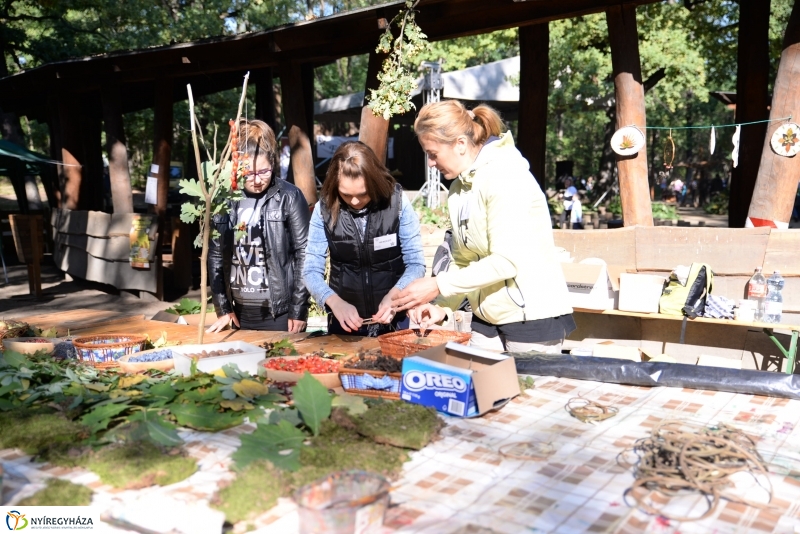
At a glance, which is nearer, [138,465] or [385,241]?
[138,465]

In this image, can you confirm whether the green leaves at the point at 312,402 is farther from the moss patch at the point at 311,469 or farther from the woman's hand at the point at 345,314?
the woman's hand at the point at 345,314

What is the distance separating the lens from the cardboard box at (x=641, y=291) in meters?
5.10

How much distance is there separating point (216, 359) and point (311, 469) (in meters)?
1.02

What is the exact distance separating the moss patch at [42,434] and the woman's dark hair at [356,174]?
1595mm

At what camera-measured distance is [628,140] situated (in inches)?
231

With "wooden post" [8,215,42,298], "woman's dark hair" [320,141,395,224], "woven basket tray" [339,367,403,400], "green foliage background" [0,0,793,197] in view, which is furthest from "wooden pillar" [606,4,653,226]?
"wooden post" [8,215,42,298]

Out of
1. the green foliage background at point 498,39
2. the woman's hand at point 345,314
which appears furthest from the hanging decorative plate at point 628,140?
the green foliage background at point 498,39

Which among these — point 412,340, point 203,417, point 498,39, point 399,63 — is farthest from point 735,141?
point 498,39

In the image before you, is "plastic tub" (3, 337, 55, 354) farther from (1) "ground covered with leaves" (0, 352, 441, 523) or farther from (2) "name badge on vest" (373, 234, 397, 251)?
(2) "name badge on vest" (373, 234, 397, 251)

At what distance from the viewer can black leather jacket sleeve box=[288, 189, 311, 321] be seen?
141 inches

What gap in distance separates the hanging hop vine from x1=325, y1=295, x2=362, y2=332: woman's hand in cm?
349

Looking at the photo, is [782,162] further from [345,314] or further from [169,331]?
[169,331]

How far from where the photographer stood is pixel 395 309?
2.85 metres

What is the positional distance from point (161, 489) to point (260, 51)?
725 centimetres
